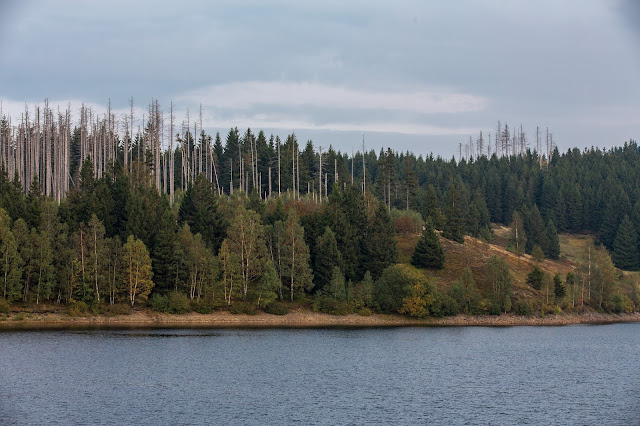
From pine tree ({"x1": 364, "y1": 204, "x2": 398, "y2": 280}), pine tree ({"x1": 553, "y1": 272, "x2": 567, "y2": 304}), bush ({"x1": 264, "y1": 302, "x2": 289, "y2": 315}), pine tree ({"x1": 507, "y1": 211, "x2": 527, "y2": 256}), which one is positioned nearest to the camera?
bush ({"x1": 264, "y1": 302, "x2": 289, "y2": 315})

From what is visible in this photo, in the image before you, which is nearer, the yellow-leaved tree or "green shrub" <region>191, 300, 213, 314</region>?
the yellow-leaved tree

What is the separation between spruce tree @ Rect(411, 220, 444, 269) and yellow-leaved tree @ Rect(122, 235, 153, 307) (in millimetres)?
50489

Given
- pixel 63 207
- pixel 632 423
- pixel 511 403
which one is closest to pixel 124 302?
pixel 63 207

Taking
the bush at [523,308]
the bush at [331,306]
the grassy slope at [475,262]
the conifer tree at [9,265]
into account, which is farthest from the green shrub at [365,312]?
the conifer tree at [9,265]

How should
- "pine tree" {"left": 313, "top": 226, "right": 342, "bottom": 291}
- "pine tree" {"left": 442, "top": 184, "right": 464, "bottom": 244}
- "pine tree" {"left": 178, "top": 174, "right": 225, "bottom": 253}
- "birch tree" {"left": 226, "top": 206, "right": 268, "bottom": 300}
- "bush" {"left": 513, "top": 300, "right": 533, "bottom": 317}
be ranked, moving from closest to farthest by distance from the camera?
1. "birch tree" {"left": 226, "top": 206, "right": 268, "bottom": 300}
2. "pine tree" {"left": 313, "top": 226, "right": 342, "bottom": 291}
3. "pine tree" {"left": 178, "top": 174, "right": 225, "bottom": 253}
4. "bush" {"left": 513, "top": 300, "right": 533, "bottom": 317}
5. "pine tree" {"left": 442, "top": 184, "right": 464, "bottom": 244}

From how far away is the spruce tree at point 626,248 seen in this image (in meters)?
171

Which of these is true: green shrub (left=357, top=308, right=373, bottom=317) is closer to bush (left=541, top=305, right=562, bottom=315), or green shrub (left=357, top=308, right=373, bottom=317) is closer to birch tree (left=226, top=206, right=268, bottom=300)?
birch tree (left=226, top=206, right=268, bottom=300)

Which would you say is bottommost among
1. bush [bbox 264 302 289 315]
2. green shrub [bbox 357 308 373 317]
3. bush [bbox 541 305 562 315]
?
bush [bbox 541 305 562 315]

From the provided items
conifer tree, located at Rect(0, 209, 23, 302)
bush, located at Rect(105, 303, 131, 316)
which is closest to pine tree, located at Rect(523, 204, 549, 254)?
bush, located at Rect(105, 303, 131, 316)

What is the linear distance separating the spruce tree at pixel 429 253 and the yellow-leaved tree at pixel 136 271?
50.5 m

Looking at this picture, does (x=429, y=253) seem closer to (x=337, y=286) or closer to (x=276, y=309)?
(x=337, y=286)

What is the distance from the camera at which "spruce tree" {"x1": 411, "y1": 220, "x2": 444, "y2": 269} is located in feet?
418

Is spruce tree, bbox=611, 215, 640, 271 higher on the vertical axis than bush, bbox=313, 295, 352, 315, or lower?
higher

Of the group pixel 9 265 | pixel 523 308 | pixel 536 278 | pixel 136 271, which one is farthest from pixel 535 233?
pixel 9 265
